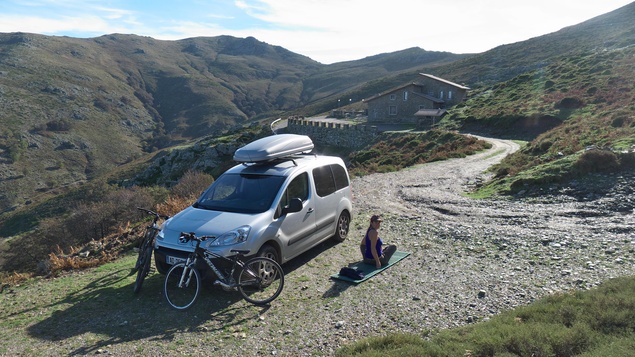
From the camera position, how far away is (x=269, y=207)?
791 cm

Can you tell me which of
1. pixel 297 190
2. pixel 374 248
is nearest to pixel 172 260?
pixel 297 190

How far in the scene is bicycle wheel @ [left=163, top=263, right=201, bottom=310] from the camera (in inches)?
265

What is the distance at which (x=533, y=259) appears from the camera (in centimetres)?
878

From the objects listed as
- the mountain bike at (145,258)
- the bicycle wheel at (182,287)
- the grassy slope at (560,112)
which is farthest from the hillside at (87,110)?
the bicycle wheel at (182,287)

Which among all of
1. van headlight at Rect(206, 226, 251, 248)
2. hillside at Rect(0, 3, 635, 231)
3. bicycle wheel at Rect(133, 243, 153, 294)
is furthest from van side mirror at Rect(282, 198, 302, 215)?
hillside at Rect(0, 3, 635, 231)

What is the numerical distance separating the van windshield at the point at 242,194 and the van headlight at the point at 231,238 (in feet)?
2.36

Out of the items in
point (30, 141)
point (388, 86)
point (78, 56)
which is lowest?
point (30, 141)

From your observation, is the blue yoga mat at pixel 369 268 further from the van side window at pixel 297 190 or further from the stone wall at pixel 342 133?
the stone wall at pixel 342 133

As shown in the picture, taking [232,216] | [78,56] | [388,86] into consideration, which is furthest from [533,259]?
[78,56]

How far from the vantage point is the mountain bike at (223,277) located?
677 centimetres

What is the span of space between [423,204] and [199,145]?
137ft

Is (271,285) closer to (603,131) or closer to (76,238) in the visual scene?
(76,238)

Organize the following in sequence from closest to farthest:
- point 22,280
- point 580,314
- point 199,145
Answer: point 580,314, point 22,280, point 199,145

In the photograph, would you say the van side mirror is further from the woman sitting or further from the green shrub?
the green shrub
